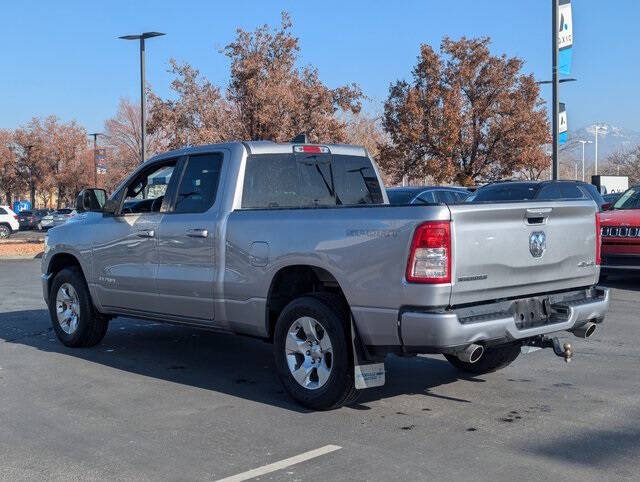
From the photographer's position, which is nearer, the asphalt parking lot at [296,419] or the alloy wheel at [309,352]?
the asphalt parking lot at [296,419]

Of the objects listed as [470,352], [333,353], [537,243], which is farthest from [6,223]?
[470,352]

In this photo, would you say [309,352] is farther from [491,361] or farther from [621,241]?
[621,241]

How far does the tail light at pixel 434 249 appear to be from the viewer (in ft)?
17.2

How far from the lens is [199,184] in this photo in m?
7.21

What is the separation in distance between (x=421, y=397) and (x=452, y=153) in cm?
2622

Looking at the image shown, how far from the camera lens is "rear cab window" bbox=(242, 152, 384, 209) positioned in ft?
23.1

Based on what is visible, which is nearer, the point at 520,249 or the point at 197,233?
the point at 520,249

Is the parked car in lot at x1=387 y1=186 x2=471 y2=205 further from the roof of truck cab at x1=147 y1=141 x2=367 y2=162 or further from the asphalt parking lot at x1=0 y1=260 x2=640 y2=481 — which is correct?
the roof of truck cab at x1=147 y1=141 x2=367 y2=162

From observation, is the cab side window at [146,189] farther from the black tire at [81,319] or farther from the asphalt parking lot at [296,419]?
the asphalt parking lot at [296,419]

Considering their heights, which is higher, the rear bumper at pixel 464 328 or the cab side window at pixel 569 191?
the cab side window at pixel 569 191

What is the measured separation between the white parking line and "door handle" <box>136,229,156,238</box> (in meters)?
3.08

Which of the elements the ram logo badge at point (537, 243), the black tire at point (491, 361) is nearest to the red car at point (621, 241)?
the black tire at point (491, 361)

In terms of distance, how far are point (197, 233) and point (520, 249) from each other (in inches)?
110

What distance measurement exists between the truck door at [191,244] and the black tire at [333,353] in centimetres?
95
